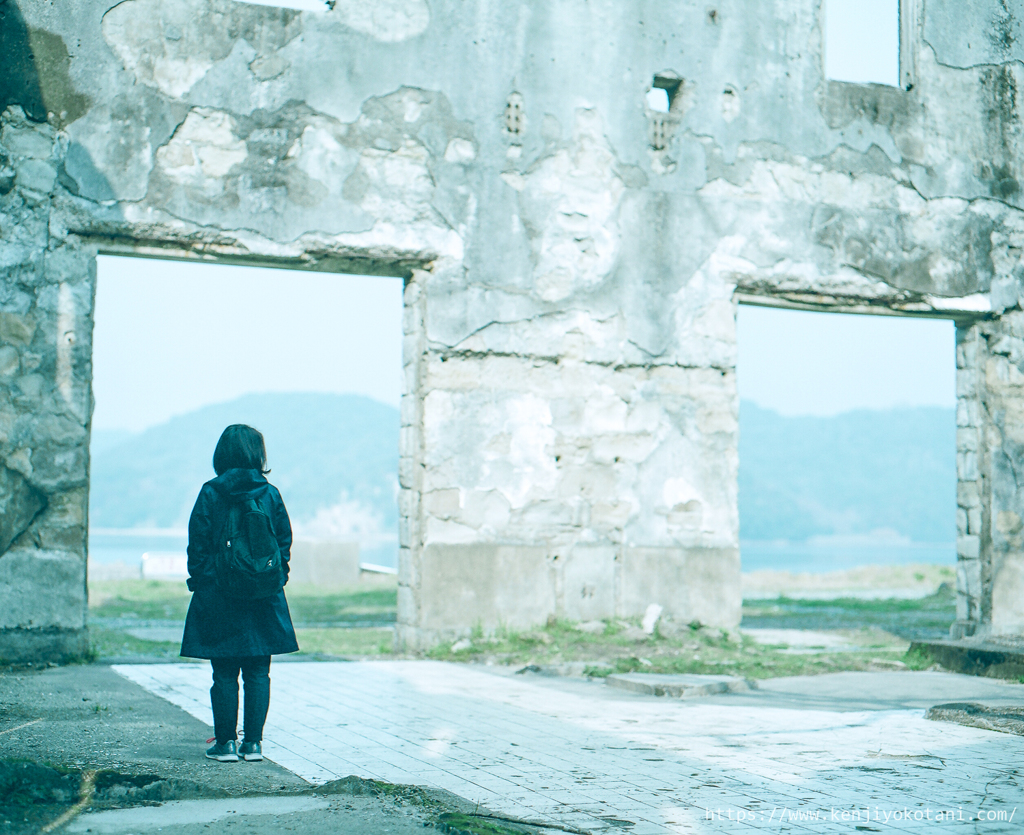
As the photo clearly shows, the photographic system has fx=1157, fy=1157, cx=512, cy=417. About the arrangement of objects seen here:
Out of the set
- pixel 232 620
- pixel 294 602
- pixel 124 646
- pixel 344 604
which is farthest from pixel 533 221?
pixel 294 602

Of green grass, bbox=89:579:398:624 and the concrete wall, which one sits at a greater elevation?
the concrete wall

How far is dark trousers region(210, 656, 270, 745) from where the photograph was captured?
14.5ft

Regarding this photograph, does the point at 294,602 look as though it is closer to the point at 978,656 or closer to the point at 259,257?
the point at 259,257

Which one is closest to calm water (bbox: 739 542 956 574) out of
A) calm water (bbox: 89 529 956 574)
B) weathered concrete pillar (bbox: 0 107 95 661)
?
calm water (bbox: 89 529 956 574)

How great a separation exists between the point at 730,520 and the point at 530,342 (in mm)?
2089

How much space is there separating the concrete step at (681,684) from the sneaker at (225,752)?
2.80 m

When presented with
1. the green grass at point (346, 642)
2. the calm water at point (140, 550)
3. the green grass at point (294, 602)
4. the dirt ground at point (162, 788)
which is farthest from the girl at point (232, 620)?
the calm water at point (140, 550)

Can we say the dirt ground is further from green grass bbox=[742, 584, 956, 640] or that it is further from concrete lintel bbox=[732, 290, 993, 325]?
green grass bbox=[742, 584, 956, 640]

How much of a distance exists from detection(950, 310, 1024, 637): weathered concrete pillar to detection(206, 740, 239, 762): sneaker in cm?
673

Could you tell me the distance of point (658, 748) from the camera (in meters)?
4.82

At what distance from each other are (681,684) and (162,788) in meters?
3.45

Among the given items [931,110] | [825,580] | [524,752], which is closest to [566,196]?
[931,110]

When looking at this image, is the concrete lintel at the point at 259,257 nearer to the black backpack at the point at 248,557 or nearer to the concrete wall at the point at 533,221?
the concrete wall at the point at 533,221

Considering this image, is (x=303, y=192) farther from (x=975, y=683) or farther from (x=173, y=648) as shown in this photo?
(x=975, y=683)
